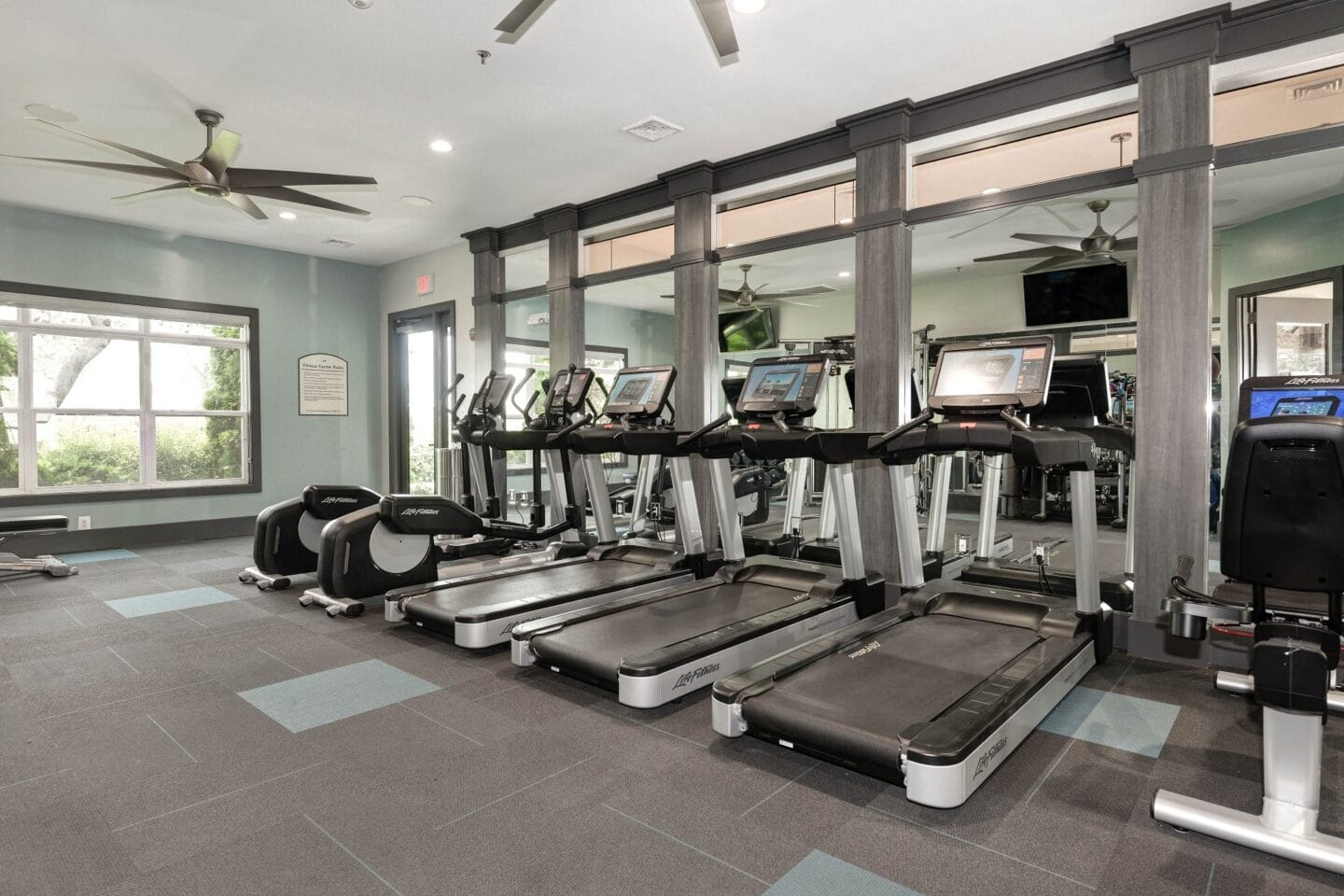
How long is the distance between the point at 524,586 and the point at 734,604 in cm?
139

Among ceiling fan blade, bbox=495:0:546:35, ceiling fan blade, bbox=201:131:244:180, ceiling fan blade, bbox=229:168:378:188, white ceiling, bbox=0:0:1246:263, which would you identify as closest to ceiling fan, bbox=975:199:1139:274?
white ceiling, bbox=0:0:1246:263

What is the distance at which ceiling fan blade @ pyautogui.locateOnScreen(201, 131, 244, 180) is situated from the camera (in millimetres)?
4369

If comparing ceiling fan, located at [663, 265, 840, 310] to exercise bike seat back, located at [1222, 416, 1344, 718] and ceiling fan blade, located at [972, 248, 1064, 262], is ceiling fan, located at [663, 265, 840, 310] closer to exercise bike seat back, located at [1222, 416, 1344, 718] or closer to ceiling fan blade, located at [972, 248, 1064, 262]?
ceiling fan blade, located at [972, 248, 1064, 262]

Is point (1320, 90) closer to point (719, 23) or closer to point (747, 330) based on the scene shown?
point (719, 23)

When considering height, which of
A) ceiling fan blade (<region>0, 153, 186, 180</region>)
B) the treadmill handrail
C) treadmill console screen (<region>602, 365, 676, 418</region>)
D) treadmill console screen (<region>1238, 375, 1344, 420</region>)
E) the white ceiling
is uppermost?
the white ceiling

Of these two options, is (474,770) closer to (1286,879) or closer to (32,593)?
(1286,879)

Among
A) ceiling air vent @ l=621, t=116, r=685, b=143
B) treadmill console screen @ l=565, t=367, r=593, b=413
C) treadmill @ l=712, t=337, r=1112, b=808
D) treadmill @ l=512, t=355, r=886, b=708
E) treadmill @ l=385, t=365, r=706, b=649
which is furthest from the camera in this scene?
treadmill console screen @ l=565, t=367, r=593, b=413

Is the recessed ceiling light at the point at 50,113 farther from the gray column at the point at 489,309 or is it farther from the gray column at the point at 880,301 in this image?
the gray column at the point at 880,301

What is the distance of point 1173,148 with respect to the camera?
3.56 meters

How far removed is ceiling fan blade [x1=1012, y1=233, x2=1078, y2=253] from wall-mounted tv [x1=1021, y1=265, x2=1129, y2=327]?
0.70 m

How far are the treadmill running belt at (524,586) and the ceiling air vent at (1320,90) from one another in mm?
4269

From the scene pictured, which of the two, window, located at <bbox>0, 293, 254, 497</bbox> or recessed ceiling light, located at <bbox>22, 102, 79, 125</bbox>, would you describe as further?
window, located at <bbox>0, 293, 254, 497</bbox>

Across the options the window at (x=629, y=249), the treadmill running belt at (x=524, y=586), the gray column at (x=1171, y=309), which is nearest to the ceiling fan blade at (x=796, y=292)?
the window at (x=629, y=249)

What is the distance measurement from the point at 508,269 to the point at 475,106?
10.2 feet
